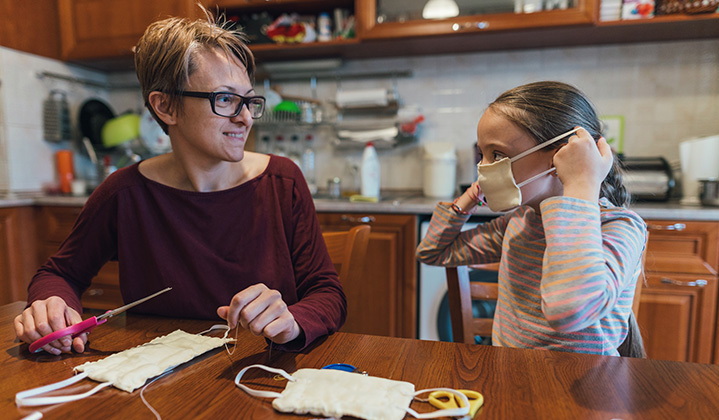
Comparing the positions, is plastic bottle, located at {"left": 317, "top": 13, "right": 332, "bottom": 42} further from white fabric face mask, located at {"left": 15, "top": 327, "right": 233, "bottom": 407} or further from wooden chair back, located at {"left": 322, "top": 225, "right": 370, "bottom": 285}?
white fabric face mask, located at {"left": 15, "top": 327, "right": 233, "bottom": 407}

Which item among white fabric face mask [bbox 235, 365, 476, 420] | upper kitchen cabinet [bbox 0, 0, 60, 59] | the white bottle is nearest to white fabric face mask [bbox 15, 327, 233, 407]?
white fabric face mask [bbox 235, 365, 476, 420]

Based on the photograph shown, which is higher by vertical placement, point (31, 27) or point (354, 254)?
point (31, 27)

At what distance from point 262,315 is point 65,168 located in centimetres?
273

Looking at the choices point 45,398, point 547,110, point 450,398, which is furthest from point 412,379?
point 547,110

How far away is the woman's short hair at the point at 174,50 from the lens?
95cm

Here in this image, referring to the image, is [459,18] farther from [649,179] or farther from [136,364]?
[136,364]

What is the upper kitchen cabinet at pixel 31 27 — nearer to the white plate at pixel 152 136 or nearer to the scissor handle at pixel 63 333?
the white plate at pixel 152 136

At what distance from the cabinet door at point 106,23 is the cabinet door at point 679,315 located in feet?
8.56

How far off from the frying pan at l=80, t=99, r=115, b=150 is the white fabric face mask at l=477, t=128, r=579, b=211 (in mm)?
2735

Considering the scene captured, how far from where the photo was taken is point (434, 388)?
0.56 metres

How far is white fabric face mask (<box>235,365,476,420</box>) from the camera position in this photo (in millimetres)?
501

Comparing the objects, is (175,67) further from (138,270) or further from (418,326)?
(418,326)

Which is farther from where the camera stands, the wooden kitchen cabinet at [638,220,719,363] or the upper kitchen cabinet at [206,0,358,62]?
the upper kitchen cabinet at [206,0,358,62]

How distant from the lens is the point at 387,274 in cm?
208
